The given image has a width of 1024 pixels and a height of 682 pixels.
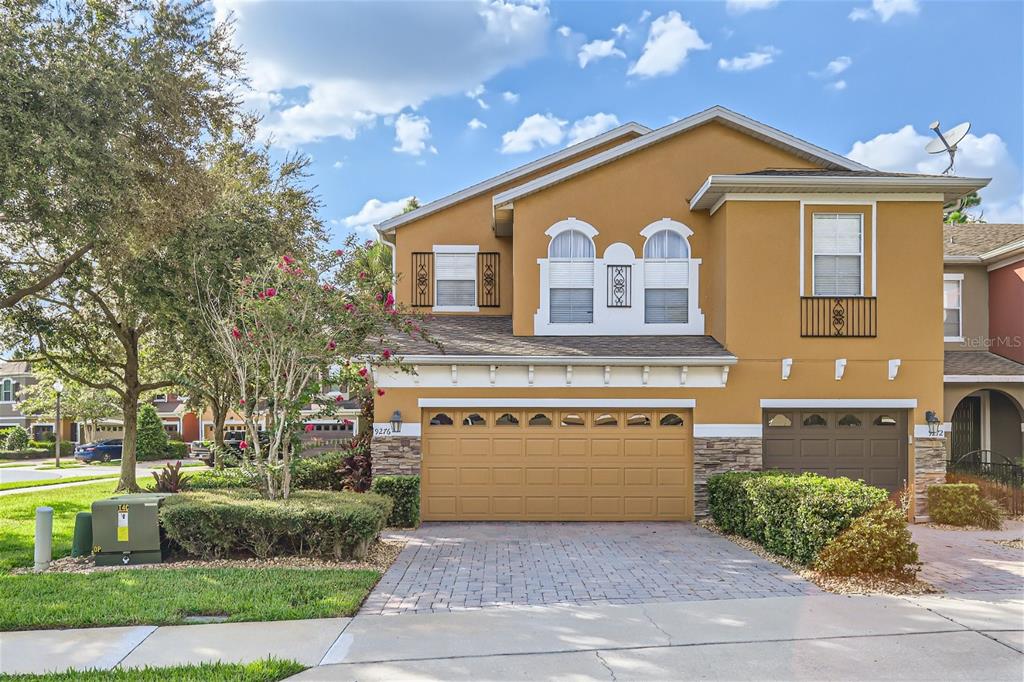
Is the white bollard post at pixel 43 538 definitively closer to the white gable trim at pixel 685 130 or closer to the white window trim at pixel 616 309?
the white window trim at pixel 616 309

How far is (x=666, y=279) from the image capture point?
13742 millimetres

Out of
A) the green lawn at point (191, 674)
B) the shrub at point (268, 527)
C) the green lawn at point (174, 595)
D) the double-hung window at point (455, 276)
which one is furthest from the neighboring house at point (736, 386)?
the green lawn at point (191, 674)

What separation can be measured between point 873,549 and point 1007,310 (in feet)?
38.7

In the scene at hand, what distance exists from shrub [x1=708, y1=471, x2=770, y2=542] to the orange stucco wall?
9011 millimetres

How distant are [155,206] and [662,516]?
34.9ft

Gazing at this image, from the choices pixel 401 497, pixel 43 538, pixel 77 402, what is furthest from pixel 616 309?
pixel 77 402

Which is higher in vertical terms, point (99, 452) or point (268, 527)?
point (268, 527)

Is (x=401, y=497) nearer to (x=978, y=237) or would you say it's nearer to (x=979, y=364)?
(x=979, y=364)

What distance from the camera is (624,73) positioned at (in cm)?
1470

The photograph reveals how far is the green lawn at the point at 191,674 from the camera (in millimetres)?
5344

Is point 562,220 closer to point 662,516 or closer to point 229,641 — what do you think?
point 662,516

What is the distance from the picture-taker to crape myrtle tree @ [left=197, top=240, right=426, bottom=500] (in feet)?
32.8

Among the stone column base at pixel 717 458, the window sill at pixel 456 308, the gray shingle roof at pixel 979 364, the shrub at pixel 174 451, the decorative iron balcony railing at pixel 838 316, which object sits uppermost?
the window sill at pixel 456 308

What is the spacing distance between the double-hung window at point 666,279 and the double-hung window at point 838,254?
2376mm
